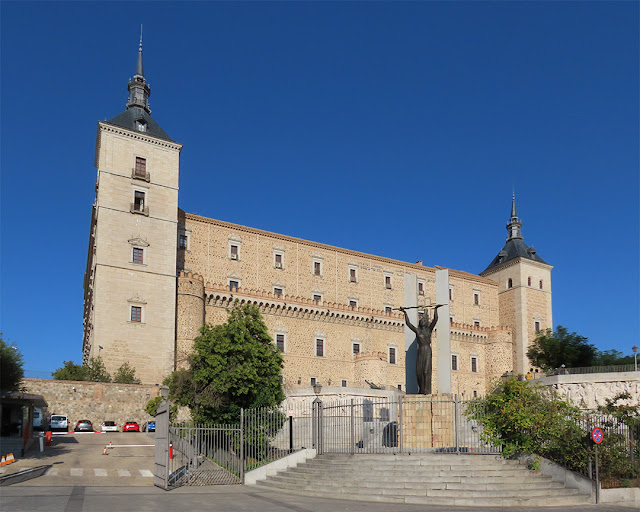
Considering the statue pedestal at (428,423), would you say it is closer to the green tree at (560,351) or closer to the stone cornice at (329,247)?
the stone cornice at (329,247)

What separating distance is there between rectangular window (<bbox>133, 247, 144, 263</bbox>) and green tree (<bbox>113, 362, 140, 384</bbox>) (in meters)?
6.43

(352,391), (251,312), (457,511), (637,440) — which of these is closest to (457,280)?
(352,391)

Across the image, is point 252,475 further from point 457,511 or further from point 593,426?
point 593,426

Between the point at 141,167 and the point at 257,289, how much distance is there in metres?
12.2

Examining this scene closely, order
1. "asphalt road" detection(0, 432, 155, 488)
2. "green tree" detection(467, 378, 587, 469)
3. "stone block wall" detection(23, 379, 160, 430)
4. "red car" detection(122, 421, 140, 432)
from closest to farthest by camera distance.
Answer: "green tree" detection(467, 378, 587, 469)
"asphalt road" detection(0, 432, 155, 488)
"stone block wall" detection(23, 379, 160, 430)
"red car" detection(122, 421, 140, 432)

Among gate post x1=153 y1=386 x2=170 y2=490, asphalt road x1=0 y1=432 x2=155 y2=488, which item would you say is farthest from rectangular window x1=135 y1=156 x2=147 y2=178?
gate post x1=153 y1=386 x2=170 y2=490

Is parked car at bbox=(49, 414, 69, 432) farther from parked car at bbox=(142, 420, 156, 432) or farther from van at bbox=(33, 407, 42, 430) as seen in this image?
parked car at bbox=(142, 420, 156, 432)

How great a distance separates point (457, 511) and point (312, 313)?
3615 centimetres

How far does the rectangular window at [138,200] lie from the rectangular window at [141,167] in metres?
1.12

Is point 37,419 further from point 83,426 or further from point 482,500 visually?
point 482,500

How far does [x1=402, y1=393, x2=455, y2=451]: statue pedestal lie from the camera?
60.2 feet

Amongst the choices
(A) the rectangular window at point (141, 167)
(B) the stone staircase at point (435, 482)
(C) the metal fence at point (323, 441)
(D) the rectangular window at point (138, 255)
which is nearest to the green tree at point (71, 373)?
(D) the rectangular window at point (138, 255)

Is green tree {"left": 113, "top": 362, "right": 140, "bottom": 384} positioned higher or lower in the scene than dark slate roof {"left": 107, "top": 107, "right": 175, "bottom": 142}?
lower

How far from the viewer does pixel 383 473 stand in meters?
16.0
